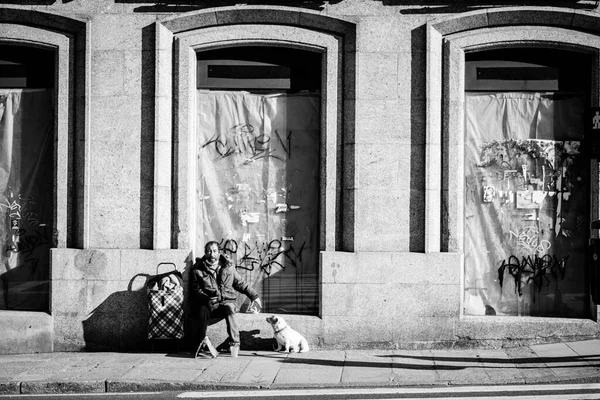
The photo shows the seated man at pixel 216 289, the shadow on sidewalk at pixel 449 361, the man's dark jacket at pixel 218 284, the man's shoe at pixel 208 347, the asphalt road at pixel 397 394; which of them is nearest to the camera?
the asphalt road at pixel 397 394

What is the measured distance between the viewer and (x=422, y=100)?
12156mm

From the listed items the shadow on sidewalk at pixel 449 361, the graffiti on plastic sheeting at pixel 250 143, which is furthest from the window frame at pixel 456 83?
the graffiti on plastic sheeting at pixel 250 143

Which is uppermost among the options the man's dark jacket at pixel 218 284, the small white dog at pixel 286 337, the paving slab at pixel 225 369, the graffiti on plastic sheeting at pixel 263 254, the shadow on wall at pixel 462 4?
the shadow on wall at pixel 462 4

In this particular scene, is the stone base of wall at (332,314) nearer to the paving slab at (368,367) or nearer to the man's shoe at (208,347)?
the paving slab at (368,367)

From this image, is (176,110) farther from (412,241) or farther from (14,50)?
(412,241)

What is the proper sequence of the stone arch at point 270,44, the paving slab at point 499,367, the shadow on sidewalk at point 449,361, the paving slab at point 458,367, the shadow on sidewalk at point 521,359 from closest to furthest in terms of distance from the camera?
the paving slab at point 499,367 → the paving slab at point 458,367 → the shadow on sidewalk at point 449,361 → the shadow on sidewalk at point 521,359 → the stone arch at point 270,44

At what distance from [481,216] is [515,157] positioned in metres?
0.98

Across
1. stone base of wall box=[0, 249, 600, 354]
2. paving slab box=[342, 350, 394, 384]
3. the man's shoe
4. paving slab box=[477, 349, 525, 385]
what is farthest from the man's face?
paving slab box=[477, 349, 525, 385]

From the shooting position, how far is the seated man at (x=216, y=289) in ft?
38.5

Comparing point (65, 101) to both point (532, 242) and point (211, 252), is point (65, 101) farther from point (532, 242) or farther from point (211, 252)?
point (532, 242)

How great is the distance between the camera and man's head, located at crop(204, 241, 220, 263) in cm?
1193

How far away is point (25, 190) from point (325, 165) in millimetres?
4497

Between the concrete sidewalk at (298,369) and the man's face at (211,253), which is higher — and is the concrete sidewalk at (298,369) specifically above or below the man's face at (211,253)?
below

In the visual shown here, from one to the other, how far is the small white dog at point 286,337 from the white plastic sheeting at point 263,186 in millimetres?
953
